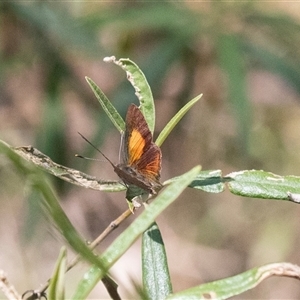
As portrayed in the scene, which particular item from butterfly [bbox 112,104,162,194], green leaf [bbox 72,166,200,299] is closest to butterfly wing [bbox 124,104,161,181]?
butterfly [bbox 112,104,162,194]

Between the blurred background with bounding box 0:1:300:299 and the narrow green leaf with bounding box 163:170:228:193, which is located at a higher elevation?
the blurred background with bounding box 0:1:300:299

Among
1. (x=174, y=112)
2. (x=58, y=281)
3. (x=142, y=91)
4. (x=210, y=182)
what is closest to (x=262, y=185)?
(x=210, y=182)

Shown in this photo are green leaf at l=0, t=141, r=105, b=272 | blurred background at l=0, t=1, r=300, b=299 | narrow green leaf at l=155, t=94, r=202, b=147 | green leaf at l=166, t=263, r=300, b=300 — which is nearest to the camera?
green leaf at l=0, t=141, r=105, b=272

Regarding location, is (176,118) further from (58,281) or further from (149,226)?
(58,281)

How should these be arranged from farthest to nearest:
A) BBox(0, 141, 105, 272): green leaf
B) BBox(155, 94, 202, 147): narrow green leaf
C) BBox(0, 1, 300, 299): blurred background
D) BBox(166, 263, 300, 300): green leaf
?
BBox(0, 1, 300, 299): blurred background < BBox(155, 94, 202, 147): narrow green leaf < BBox(166, 263, 300, 300): green leaf < BBox(0, 141, 105, 272): green leaf

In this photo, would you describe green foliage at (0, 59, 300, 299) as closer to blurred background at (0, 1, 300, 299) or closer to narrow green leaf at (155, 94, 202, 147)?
narrow green leaf at (155, 94, 202, 147)

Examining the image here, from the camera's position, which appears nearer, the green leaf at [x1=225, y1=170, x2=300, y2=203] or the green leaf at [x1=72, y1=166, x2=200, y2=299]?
the green leaf at [x1=72, y1=166, x2=200, y2=299]

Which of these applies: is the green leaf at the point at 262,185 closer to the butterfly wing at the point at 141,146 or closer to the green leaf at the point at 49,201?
the butterfly wing at the point at 141,146

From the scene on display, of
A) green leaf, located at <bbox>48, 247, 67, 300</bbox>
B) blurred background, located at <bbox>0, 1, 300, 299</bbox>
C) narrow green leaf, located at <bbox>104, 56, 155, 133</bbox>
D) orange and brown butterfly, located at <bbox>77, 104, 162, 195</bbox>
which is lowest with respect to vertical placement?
green leaf, located at <bbox>48, 247, 67, 300</bbox>
